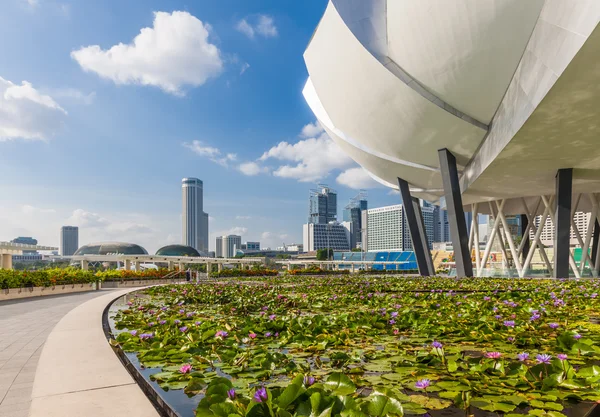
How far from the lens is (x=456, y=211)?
79.0 ft

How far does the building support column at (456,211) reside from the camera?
24.1m

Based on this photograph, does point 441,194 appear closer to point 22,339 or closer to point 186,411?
point 22,339

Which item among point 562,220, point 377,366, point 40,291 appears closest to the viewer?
point 377,366

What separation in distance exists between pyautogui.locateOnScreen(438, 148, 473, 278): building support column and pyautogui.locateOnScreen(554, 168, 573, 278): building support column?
4.45 m

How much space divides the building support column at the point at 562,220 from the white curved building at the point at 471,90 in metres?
0.05

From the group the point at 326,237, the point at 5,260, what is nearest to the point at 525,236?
the point at 5,260

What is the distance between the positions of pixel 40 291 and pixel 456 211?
74.4 ft

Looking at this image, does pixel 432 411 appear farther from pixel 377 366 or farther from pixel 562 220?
pixel 562 220

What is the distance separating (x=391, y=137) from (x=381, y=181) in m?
13.4

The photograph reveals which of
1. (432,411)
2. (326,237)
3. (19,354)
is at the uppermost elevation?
(432,411)

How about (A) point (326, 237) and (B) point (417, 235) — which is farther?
(A) point (326, 237)

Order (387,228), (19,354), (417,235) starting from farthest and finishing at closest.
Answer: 1. (387,228)
2. (417,235)
3. (19,354)

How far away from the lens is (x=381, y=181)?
37.7m

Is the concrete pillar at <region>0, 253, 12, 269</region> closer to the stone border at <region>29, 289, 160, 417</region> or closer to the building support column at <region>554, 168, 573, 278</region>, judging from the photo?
the stone border at <region>29, 289, 160, 417</region>
